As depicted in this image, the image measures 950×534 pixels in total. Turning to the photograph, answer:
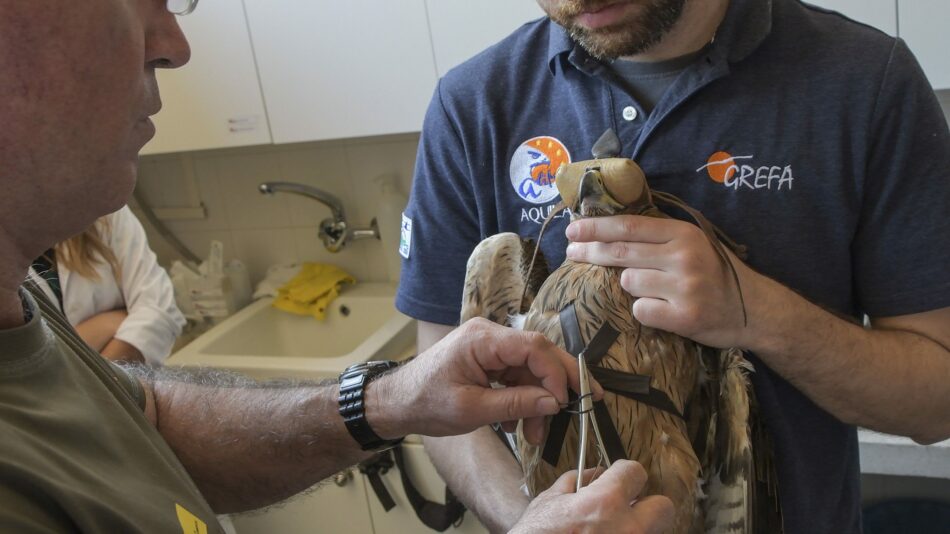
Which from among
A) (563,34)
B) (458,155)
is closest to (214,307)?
(458,155)

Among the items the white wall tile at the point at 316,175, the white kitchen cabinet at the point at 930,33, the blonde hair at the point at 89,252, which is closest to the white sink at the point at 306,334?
the white wall tile at the point at 316,175

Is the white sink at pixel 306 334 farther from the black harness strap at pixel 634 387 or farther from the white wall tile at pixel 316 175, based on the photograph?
the black harness strap at pixel 634 387

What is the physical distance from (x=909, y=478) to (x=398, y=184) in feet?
6.21

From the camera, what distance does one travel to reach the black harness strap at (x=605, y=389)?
95 centimetres

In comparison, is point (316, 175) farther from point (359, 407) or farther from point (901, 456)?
point (901, 456)

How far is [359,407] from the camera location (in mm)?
1118

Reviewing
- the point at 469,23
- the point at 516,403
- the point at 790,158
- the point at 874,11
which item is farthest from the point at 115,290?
the point at 874,11

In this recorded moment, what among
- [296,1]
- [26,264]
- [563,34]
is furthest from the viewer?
[296,1]


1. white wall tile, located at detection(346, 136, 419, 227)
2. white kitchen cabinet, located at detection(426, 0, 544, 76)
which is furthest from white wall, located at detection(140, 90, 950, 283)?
white kitchen cabinet, located at detection(426, 0, 544, 76)

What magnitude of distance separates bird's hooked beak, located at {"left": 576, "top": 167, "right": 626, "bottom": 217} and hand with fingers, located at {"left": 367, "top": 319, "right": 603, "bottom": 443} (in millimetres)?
170

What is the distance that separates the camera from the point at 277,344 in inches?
115

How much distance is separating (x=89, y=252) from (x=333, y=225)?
3.01 feet

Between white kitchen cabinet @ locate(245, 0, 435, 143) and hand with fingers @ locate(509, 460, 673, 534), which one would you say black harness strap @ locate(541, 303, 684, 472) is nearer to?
hand with fingers @ locate(509, 460, 673, 534)

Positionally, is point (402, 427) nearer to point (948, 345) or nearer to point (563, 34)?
point (563, 34)
